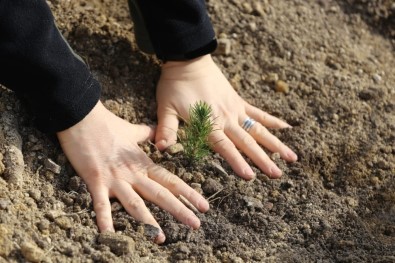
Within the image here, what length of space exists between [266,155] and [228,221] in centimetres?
46

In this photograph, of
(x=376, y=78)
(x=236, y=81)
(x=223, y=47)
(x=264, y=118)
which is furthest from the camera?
(x=376, y=78)

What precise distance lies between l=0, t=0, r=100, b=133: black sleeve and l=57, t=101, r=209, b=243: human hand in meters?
0.08

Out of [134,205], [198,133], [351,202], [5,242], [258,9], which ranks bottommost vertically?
[351,202]

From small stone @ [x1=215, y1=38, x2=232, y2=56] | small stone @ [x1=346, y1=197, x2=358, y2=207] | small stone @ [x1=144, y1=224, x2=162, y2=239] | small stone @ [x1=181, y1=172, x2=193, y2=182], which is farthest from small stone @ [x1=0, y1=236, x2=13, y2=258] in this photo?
small stone @ [x1=215, y1=38, x2=232, y2=56]

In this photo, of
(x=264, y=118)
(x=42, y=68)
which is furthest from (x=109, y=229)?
(x=264, y=118)

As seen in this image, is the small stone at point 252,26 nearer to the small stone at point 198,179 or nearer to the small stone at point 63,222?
the small stone at point 198,179

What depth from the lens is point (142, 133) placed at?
3.12 metres

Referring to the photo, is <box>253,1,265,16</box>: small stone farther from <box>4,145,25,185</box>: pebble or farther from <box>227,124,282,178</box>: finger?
<box>4,145,25,185</box>: pebble

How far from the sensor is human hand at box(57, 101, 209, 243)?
2.78 meters

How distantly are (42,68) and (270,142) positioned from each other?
1177 millimetres

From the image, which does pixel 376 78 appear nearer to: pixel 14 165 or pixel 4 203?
pixel 14 165

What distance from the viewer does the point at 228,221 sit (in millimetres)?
2852

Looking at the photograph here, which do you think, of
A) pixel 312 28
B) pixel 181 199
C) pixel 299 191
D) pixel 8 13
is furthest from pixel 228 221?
pixel 312 28

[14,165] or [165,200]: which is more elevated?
[14,165]
